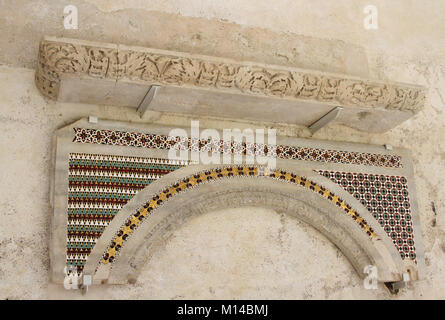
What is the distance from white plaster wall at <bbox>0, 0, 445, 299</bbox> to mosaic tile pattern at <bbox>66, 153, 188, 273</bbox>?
0.16 meters

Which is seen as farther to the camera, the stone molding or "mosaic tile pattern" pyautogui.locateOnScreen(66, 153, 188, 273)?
"mosaic tile pattern" pyautogui.locateOnScreen(66, 153, 188, 273)

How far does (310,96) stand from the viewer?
12.0 ft

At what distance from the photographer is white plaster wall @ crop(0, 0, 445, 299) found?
3354mm

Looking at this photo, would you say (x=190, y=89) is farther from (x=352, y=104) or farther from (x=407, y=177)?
(x=407, y=177)

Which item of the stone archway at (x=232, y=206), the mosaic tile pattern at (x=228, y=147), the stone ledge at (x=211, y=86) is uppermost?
the stone ledge at (x=211, y=86)

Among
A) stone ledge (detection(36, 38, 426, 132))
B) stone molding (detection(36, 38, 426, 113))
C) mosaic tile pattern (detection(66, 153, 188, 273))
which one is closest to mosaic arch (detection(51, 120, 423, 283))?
mosaic tile pattern (detection(66, 153, 188, 273))

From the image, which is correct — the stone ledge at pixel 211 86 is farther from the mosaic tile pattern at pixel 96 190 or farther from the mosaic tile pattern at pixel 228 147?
the mosaic tile pattern at pixel 96 190

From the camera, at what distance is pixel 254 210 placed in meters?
3.85

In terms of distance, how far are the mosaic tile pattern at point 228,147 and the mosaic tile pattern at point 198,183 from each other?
13 cm

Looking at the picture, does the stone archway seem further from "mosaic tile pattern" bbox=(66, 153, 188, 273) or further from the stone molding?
the stone molding

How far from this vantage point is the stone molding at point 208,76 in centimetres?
320

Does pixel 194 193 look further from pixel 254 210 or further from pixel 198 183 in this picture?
pixel 254 210

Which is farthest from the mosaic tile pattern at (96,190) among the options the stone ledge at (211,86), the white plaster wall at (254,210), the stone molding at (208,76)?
the stone molding at (208,76)
